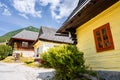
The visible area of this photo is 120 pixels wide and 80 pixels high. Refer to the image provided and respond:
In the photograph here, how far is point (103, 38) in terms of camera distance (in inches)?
272

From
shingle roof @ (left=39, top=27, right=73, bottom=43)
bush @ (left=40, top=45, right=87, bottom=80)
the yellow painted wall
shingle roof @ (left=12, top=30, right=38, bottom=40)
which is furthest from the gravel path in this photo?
shingle roof @ (left=12, top=30, right=38, bottom=40)

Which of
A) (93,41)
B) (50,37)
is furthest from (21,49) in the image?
(93,41)

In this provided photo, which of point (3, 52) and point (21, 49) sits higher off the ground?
point (21, 49)

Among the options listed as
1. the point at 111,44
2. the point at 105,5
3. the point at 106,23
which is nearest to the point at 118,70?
the point at 111,44

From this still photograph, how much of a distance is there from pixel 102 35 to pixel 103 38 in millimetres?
161

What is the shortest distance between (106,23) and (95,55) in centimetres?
194

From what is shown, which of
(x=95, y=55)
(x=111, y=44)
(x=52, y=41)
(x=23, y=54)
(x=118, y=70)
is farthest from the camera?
(x=23, y=54)

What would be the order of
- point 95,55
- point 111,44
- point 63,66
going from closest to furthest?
1. point 111,44
2. point 63,66
3. point 95,55

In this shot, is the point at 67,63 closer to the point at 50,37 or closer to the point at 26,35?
the point at 50,37

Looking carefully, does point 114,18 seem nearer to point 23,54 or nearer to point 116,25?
point 116,25

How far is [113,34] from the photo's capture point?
6.18 metres

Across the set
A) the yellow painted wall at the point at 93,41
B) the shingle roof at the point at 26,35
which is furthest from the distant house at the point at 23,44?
the yellow painted wall at the point at 93,41

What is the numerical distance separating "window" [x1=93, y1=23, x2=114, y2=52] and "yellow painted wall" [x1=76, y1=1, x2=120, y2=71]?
174 mm

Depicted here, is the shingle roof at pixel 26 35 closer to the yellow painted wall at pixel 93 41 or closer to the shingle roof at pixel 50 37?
the shingle roof at pixel 50 37
